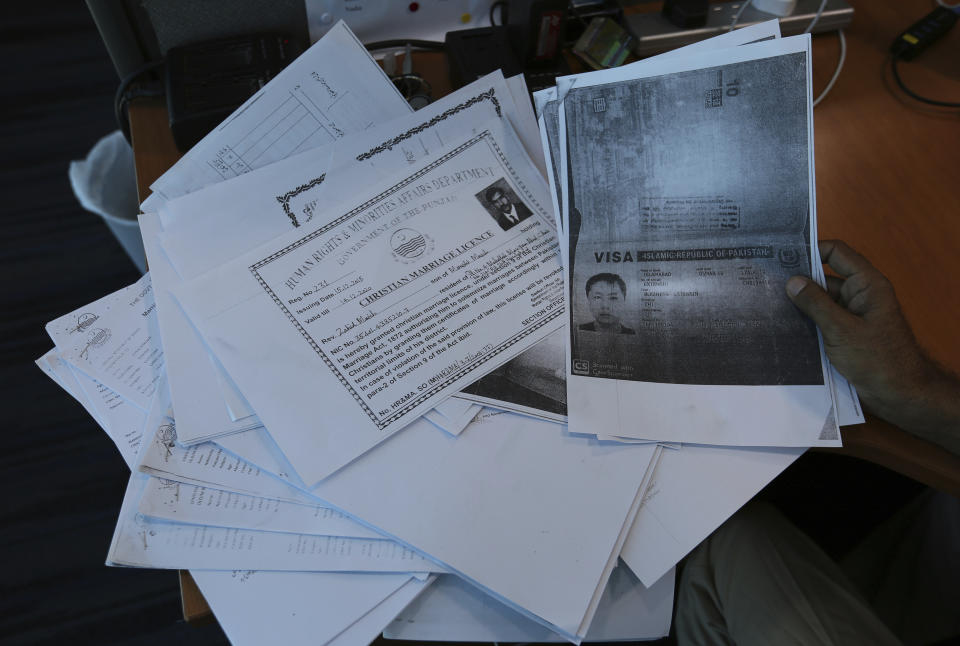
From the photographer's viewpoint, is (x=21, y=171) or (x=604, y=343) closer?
(x=604, y=343)

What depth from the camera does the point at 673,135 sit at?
68cm

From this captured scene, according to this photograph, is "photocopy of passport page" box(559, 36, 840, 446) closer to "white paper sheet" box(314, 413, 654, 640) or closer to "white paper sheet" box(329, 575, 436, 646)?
"white paper sheet" box(314, 413, 654, 640)

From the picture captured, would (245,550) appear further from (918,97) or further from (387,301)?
(918,97)

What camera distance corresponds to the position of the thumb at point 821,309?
2.06ft

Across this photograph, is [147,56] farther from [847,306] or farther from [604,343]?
[847,306]

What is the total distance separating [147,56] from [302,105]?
0.73ft

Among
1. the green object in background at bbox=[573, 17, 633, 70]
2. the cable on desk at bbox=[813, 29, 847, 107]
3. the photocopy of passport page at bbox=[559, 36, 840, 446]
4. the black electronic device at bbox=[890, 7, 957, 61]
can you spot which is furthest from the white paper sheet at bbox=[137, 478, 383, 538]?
the black electronic device at bbox=[890, 7, 957, 61]

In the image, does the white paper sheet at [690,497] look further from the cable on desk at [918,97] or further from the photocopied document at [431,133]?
the cable on desk at [918,97]

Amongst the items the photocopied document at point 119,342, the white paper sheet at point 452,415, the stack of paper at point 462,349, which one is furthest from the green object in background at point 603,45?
the photocopied document at point 119,342

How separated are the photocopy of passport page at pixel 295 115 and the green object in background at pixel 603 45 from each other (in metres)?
0.25

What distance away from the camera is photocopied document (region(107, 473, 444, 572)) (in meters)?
0.59

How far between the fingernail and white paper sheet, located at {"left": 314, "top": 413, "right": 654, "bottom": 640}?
202 millimetres

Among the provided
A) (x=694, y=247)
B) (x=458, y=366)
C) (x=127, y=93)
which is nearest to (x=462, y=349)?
(x=458, y=366)

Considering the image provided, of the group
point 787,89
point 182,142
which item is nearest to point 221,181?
point 182,142
